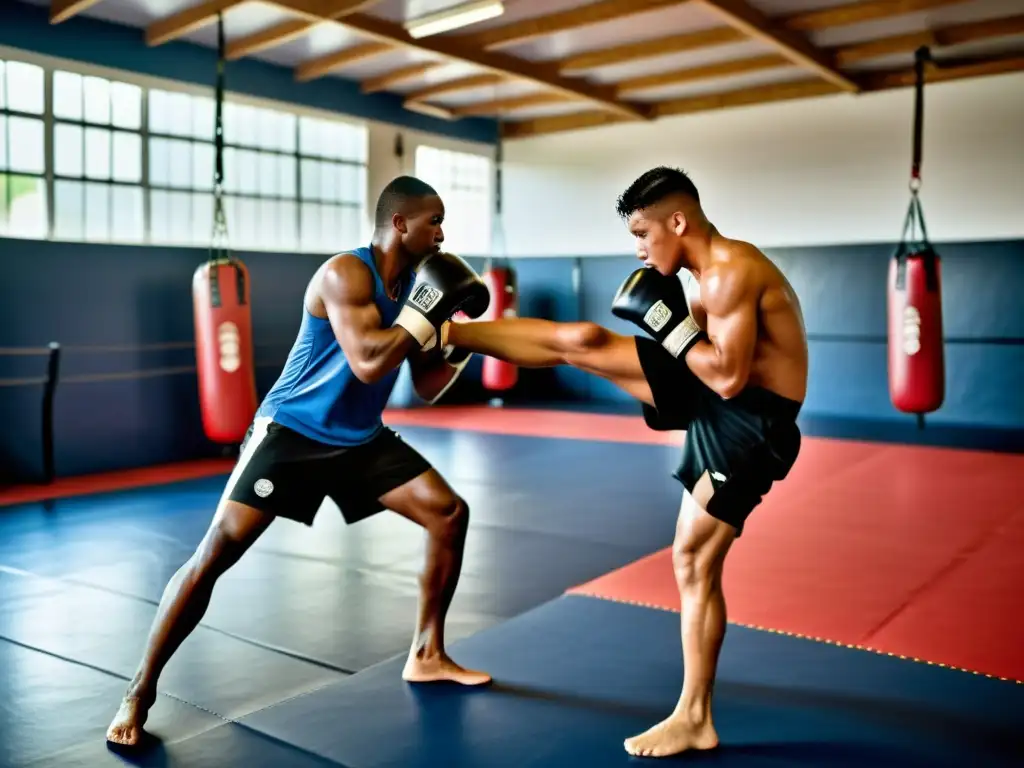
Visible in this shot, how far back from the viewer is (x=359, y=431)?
93.2 inches

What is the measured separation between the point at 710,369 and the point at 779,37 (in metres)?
5.31

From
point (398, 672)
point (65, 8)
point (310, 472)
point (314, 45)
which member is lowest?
point (398, 672)

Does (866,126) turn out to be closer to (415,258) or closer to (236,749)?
(415,258)

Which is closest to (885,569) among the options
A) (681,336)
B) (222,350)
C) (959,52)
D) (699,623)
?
(699,623)

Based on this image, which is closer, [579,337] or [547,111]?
[579,337]

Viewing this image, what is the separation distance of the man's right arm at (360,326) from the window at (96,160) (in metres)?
4.72

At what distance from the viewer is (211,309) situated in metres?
5.42

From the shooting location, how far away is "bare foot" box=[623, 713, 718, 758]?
2074mm

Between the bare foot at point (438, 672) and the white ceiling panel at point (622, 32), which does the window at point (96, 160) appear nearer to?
the white ceiling panel at point (622, 32)

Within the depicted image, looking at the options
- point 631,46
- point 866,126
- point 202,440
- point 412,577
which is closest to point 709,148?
point 866,126

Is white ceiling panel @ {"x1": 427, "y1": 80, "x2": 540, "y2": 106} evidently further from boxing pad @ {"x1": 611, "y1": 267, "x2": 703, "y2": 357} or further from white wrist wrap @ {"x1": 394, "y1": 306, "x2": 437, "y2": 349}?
white wrist wrap @ {"x1": 394, "y1": 306, "x2": 437, "y2": 349}

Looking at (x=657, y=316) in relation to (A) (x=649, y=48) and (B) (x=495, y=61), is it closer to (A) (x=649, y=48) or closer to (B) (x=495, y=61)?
(A) (x=649, y=48)

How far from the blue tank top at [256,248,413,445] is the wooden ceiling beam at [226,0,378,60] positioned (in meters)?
4.04

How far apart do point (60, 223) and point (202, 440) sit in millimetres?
1803
